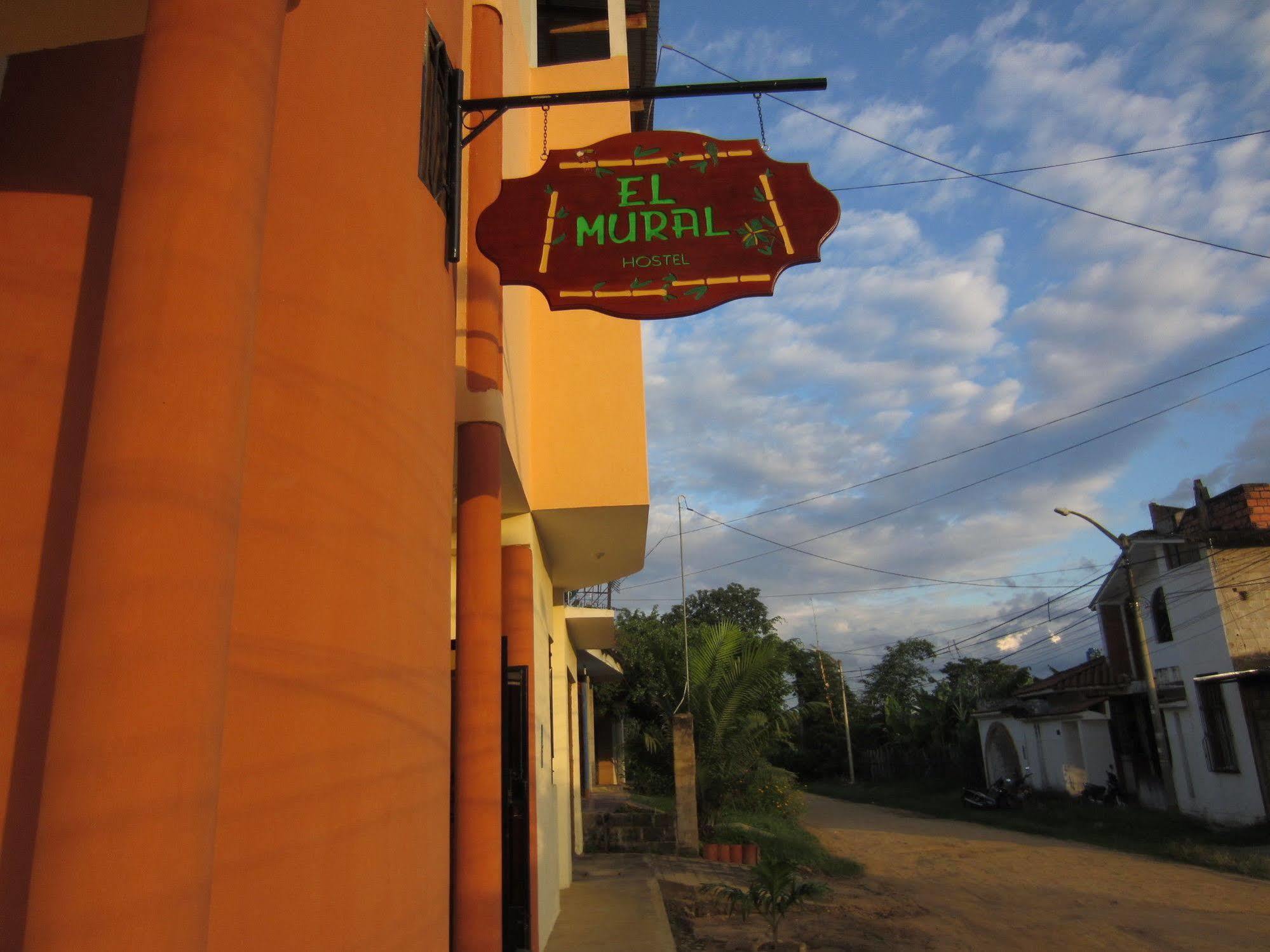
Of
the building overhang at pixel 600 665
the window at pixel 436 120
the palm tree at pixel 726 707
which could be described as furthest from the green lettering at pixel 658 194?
the building overhang at pixel 600 665

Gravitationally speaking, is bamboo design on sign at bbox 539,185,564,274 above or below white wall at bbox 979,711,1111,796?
above

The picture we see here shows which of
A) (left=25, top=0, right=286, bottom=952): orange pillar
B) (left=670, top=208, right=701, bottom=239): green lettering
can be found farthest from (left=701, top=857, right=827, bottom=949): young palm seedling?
(left=25, top=0, right=286, bottom=952): orange pillar

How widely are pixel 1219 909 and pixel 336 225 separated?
1279cm

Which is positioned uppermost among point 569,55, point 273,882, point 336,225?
point 569,55

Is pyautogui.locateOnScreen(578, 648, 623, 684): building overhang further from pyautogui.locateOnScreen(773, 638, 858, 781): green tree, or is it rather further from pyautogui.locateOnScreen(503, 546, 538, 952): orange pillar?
pyautogui.locateOnScreen(773, 638, 858, 781): green tree

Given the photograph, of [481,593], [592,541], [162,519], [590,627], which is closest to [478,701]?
[481,593]

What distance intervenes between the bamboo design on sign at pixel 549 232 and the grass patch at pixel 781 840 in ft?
39.9

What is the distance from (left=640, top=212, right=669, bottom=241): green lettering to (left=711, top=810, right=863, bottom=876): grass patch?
1211 centimetres

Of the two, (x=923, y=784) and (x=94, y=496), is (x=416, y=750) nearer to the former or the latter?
(x=94, y=496)

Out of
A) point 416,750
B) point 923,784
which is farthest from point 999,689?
point 416,750


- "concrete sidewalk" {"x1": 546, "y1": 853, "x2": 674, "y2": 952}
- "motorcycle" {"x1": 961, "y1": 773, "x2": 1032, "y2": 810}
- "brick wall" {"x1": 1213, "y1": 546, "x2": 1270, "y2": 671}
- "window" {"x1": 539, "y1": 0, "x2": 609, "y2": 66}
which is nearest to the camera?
"concrete sidewalk" {"x1": 546, "y1": 853, "x2": 674, "y2": 952}

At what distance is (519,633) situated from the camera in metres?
7.10

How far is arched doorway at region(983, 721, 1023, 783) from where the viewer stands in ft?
97.1

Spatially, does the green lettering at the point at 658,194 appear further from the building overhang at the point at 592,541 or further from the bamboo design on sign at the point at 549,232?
the building overhang at the point at 592,541
